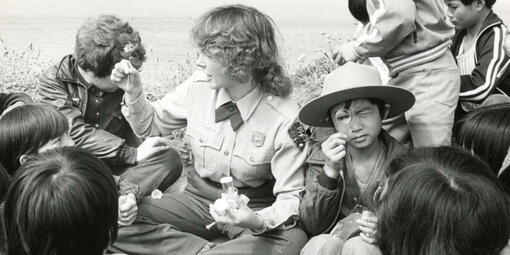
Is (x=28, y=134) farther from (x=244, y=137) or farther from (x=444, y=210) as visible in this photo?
(x=444, y=210)

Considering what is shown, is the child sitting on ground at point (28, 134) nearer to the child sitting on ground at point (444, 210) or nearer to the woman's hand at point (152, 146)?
the woman's hand at point (152, 146)

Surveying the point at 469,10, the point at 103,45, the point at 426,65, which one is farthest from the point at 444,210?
the point at 103,45

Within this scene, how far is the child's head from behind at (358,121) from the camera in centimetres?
321

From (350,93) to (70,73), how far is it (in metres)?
1.73

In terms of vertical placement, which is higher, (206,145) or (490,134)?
(490,134)

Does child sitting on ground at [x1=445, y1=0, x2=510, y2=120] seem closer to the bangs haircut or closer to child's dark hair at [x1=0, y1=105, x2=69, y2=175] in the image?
the bangs haircut

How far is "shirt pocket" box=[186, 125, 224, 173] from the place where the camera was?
11.8ft

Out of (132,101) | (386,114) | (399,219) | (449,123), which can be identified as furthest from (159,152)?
(399,219)

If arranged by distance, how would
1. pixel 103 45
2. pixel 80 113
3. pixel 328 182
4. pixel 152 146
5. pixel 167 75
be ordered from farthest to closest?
pixel 167 75 → pixel 80 113 → pixel 103 45 → pixel 152 146 → pixel 328 182

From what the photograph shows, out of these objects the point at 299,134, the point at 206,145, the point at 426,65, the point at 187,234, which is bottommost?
the point at 187,234

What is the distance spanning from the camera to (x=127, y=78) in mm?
3611

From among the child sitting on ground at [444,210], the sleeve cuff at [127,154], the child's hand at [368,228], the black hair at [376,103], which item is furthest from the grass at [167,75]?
the child sitting on ground at [444,210]

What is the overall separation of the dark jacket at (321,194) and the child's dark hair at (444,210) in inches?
23.9

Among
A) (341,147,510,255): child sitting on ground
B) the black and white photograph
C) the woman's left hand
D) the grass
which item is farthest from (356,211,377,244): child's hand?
the grass
